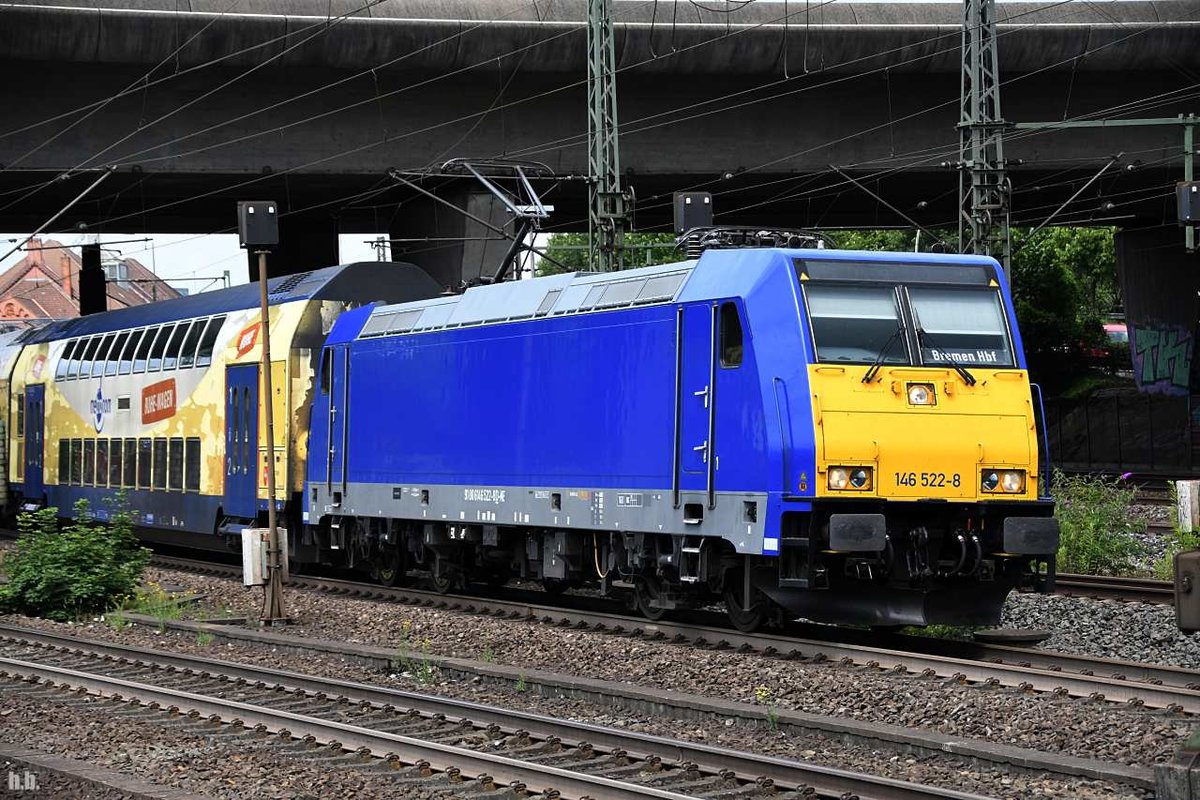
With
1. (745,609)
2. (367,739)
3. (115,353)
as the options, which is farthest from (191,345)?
(367,739)

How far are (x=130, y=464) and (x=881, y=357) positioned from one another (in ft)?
56.2

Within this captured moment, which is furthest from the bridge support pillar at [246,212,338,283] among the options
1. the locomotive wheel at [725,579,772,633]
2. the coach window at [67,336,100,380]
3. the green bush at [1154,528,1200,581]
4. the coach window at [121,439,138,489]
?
the locomotive wheel at [725,579,772,633]

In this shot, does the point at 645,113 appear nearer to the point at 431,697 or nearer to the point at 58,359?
the point at 58,359

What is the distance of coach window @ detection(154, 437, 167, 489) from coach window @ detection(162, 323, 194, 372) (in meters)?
1.19

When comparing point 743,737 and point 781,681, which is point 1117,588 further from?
point 743,737

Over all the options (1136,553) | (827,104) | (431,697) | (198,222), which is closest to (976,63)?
(1136,553)

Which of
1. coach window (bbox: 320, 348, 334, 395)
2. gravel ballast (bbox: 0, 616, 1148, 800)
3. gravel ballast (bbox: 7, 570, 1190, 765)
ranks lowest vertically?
gravel ballast (bbox: 0, 616, 1148, 800)

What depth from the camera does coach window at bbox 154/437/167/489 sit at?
26.5 metres

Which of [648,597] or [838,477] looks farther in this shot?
[648,597]

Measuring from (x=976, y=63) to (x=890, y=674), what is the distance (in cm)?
1347

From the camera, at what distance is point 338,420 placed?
21891 millimetres

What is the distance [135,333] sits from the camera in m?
28.1

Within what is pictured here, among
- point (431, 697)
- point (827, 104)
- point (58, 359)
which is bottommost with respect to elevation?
point (431, 697)

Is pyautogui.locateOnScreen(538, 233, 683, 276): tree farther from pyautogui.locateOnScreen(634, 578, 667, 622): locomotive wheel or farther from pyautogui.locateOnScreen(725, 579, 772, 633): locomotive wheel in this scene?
pyautogui.locateOnScreen(725, 579, 772, 633): locomotive wheel
